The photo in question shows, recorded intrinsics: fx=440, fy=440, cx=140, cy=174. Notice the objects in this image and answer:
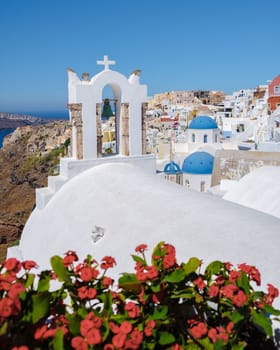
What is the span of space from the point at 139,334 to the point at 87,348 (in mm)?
292

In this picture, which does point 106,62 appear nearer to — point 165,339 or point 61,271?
point 61,271

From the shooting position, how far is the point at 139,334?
2318 millimetres

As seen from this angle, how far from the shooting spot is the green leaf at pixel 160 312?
2.48 metres

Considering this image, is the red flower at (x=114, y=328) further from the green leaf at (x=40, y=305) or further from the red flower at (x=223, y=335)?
the red flower at (x=223, y=335)

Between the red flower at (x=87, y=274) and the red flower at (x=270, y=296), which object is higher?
the red flower at (x=87, y=274)

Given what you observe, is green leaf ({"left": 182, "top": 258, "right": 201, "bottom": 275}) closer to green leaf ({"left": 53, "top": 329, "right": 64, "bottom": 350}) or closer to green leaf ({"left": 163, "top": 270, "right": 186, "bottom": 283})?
green leaf ({"left": 163, "top": 270, "right": 186, "bottom": 283})

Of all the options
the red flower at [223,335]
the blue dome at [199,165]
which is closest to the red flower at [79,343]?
the red flower at [223,335]

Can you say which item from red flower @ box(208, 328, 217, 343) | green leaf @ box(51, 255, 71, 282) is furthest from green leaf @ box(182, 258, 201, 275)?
green leaf @ box(51, 255, 71, 282)

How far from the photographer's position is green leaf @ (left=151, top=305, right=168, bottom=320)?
8.15 ft

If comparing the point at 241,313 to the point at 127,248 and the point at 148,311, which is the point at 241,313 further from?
the point at 127,248

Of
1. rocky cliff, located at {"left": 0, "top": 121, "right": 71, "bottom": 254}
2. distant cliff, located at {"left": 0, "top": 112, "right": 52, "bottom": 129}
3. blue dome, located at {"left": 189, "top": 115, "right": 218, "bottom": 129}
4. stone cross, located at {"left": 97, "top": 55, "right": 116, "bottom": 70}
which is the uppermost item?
distant cliff, located at {"left": 0, "top": 112, "right": 52, "bottom": 129}

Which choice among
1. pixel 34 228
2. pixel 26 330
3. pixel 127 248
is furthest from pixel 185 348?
pixel 34 228

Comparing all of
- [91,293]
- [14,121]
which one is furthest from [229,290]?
[14,121]

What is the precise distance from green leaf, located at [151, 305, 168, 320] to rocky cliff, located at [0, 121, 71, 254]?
30.4 feet
